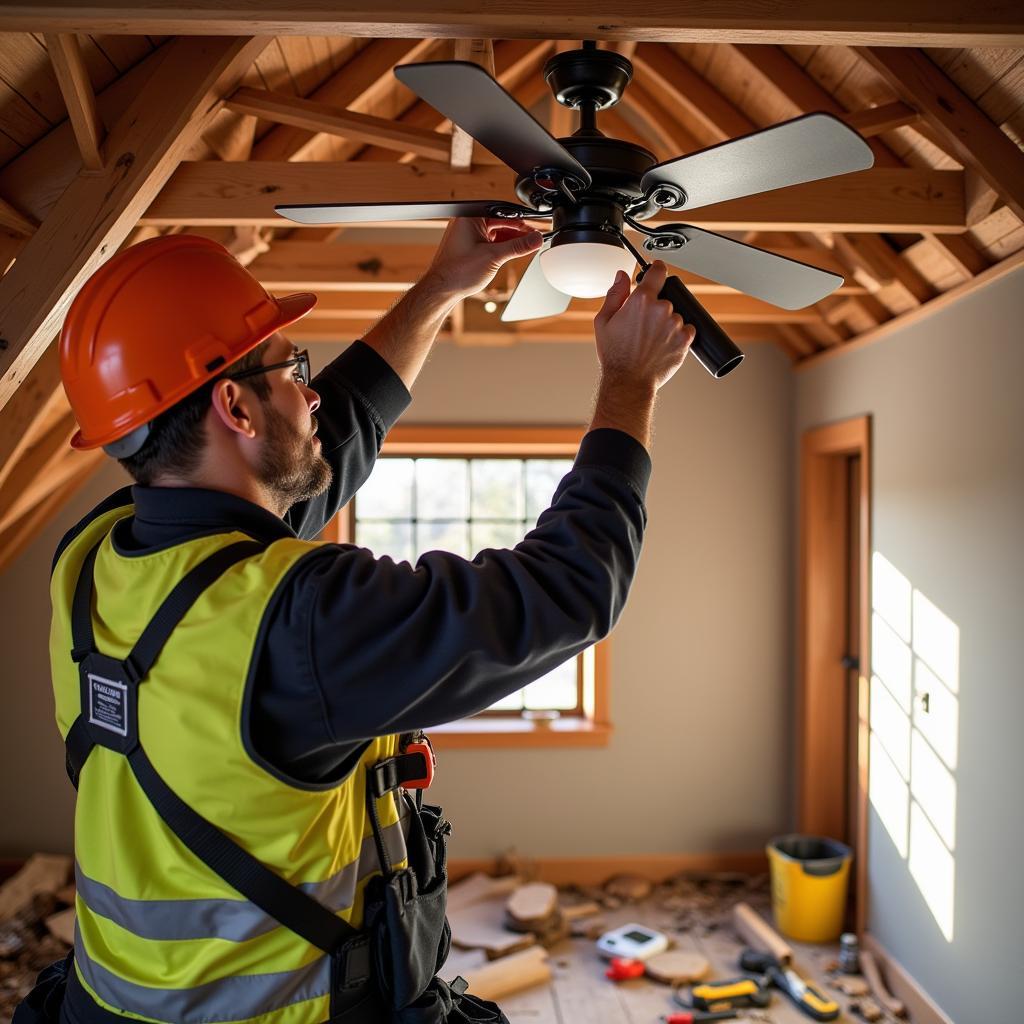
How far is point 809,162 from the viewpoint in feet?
4.63

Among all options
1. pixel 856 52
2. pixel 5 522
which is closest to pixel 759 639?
pixel 856 52

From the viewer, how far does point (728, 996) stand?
3809 mm

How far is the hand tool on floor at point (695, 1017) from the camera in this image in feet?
12.1

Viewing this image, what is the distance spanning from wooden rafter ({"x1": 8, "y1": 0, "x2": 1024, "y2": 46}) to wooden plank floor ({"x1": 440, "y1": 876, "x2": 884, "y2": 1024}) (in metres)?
3.32

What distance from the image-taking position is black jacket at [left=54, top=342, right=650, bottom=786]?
1084mm

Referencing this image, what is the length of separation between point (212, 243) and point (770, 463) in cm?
410

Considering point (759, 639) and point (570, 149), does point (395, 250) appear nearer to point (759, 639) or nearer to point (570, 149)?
point (570, 149)

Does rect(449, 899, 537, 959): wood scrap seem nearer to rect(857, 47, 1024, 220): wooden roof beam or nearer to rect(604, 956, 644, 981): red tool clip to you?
rect(604, 956, 644, 981): red tool clip

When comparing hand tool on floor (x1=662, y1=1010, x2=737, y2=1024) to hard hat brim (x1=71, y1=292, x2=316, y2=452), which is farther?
hand tool on floor (x1=662, y1=1010, x2=737, y2=1024)

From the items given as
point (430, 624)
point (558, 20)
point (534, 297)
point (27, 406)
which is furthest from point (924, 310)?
point (430, 624)

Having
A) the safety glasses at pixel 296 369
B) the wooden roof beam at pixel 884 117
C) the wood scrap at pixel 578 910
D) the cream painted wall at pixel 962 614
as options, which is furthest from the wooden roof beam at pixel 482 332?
the safety glasses at pixel 296 369

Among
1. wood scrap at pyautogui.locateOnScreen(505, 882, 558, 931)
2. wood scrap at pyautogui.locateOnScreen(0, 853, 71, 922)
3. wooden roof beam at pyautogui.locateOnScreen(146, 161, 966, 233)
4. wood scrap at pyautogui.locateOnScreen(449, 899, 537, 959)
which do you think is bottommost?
wood scrap at pyautogui.locateOnScreen(449, 899, 537, 959)

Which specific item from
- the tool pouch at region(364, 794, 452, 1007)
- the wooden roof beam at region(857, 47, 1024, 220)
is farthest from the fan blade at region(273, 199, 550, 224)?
the wooden roof beam at region(857, 47, 1024, 220)

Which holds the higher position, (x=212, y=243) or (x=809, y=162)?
(x=809, y=162)
